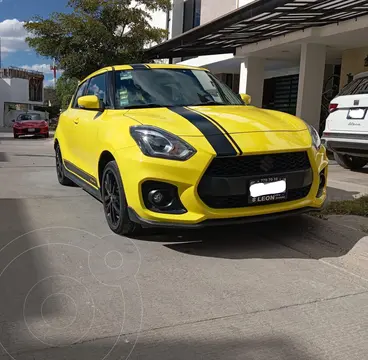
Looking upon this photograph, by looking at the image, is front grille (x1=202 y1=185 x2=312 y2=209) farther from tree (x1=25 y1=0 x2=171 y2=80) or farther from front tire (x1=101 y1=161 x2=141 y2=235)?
tree (x1=25 y1=0 x2=171 y2=80)

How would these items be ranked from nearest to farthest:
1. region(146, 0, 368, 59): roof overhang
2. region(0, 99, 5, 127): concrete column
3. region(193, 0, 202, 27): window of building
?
region(146, 0, 368, 59): roof overhang, region(193, 0, 202, 27): window of building, region(0, 99, 5, 127): concrete column

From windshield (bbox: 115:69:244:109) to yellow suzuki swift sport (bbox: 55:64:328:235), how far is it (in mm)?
20

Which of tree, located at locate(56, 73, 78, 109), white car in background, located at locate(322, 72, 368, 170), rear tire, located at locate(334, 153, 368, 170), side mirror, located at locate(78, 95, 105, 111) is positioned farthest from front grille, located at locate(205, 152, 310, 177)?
tree, located at locate(56, 73, 78, 109)

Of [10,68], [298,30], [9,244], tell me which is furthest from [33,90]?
[9,244]

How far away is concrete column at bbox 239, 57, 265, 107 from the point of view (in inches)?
634

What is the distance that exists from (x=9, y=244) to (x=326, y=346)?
2812 mm

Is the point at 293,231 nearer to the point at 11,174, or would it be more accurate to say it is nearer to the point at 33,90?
the point at 11,174

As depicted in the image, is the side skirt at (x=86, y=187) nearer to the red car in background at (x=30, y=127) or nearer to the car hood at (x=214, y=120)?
the car hood at (x=214, y=120)

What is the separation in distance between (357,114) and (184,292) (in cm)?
518

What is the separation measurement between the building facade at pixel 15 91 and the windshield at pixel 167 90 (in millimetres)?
46475

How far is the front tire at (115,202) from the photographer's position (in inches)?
160

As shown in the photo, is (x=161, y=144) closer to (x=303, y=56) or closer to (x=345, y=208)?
(x=345, y=208)

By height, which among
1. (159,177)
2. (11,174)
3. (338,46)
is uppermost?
(338,46)

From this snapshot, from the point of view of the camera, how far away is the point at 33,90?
2167 inches
